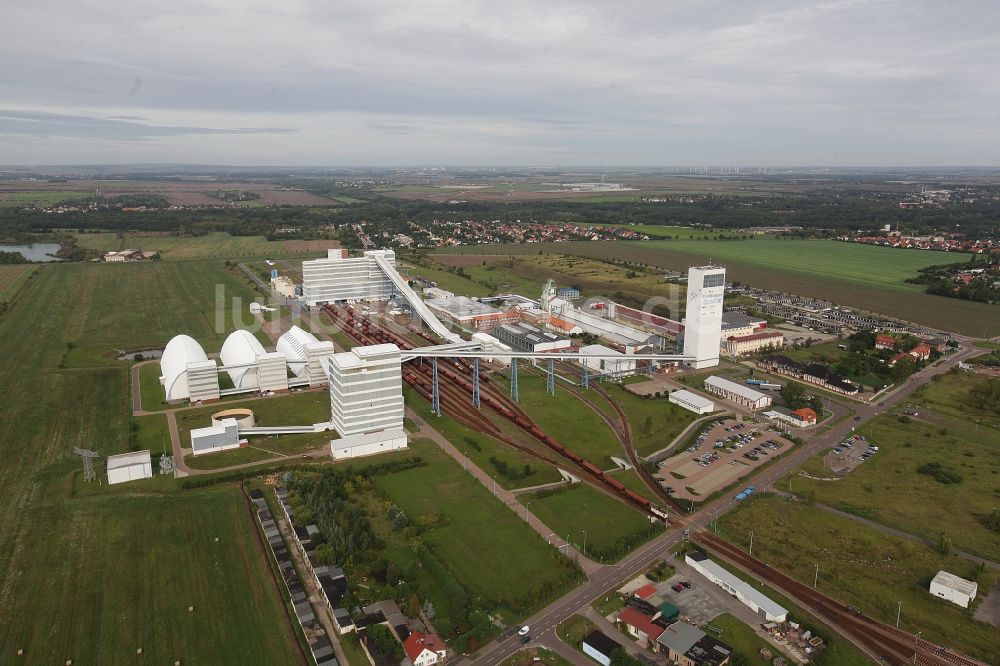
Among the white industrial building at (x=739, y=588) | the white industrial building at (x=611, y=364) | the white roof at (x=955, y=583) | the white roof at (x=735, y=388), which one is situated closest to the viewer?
the white industrial building at (x=739, y=588)

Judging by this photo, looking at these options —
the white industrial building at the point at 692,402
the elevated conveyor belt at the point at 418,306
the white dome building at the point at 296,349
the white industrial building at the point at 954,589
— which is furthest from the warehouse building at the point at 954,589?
the white dome building at the point at 296,349

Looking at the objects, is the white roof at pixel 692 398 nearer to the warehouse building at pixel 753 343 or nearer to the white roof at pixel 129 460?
the warehouse building at pixel 753 343

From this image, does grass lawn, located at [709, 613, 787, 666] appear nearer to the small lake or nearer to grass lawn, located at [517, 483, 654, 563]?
grass lawn, located at [517, 483, 654, 563]

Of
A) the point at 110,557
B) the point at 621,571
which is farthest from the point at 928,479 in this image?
the point at 110,557

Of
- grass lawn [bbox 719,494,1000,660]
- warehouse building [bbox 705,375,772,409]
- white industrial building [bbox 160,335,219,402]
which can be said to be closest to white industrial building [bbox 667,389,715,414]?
warehouse building [bbox 705,375,772,409]

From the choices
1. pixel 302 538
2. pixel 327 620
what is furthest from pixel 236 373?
pixel 327 620
